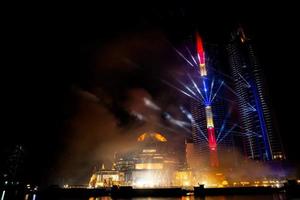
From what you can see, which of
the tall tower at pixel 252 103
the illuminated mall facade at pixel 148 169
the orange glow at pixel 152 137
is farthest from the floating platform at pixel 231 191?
the orange glow at pixel 152 137

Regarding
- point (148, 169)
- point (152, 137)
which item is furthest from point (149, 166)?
point (152, 137)

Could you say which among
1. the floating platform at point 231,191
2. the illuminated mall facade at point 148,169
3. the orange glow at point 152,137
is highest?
the orange glow at point 152,137

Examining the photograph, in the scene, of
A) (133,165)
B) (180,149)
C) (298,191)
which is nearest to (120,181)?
(133,165)

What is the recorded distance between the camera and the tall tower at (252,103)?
412 feet

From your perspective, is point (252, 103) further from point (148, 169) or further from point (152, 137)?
point (148, 169)

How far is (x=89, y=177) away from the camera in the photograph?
5571 inches

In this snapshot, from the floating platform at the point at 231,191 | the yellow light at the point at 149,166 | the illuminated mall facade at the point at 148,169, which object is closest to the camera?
the floating platform at the point at 231,191

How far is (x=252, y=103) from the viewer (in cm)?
13700

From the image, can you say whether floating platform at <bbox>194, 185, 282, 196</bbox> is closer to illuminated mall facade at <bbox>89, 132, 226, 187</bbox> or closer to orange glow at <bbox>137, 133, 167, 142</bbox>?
illuminated mall facade at <bbox>89, 132, 226, 187</bbox>

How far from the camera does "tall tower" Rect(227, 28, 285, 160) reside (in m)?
126

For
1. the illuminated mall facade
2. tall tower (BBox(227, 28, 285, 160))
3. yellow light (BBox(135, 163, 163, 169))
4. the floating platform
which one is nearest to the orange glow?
the illuminated mall facade

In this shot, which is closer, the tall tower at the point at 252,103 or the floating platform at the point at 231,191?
the floating platform at the point at 231,191

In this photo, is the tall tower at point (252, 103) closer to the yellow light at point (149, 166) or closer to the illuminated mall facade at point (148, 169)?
the illuminated mall facade at point (148, 169)

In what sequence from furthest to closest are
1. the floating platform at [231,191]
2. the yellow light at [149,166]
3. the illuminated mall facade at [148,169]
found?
the yellow light at [149,166] → the illuminated mall facade at [148,169] → the floating platform at [231,191]
